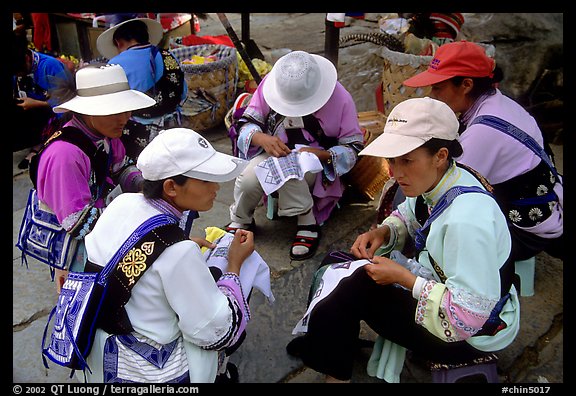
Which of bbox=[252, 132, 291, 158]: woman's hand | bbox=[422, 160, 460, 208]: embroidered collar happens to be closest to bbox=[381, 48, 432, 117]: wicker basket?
bbox=[252, 132, 291, 158]: woman's hand

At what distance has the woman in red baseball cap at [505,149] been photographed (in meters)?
2.56

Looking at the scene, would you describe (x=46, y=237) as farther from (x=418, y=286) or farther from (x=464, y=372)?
(x=464, y=372)

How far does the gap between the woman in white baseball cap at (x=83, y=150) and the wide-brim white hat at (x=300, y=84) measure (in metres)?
1.00

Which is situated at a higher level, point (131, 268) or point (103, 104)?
point (103, 104)

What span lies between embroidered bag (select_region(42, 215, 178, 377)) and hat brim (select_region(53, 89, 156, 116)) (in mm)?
877

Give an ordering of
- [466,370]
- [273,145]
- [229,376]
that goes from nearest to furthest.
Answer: [466,370] → [229,376] → [273,145]

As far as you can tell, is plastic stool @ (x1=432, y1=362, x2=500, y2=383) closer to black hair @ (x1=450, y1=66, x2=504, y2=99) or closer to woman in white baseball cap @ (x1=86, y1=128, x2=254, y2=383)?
woman in white baseball cap @ (x1=86, y1=128, x2=254, y2=383)

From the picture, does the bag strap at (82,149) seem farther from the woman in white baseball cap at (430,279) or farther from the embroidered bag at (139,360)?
the woman in white baseball cap at (430,279)

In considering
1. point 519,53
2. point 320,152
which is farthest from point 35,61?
point 519,53

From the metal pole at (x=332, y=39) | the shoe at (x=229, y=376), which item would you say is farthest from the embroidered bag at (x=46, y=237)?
the metal pole at (x=332, y=39)

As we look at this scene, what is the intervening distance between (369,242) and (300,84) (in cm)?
133

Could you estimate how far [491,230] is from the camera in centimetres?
188

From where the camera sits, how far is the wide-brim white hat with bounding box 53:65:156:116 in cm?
252

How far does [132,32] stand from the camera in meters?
3.89
